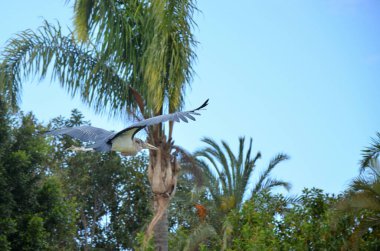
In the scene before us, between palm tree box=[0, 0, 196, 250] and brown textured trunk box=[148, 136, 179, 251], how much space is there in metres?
0.02

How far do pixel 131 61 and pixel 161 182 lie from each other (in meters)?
3.08

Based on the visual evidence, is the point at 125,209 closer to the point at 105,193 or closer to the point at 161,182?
the point at 105,193

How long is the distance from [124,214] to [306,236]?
50.1ft

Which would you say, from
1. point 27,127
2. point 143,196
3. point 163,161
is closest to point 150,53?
point 163,161

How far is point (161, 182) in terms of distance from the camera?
1850cm

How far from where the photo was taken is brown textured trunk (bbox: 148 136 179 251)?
1855cm

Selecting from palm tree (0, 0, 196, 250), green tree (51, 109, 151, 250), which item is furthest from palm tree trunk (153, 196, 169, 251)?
green tree (51, 109, 151, 250)

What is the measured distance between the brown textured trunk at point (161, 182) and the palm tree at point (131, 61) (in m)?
0.02

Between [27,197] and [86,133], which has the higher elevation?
[27,197]

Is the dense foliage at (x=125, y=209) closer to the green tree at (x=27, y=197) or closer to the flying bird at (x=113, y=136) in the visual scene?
the green tree at (x=27, y=197)

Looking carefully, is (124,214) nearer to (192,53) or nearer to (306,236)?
(192,53)

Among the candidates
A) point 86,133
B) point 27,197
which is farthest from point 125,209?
point 86,133

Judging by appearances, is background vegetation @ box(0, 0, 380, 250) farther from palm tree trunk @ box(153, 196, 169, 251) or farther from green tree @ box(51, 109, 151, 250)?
green tree @ box(51, 109, 151, 250)

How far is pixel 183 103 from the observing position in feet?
61.3
